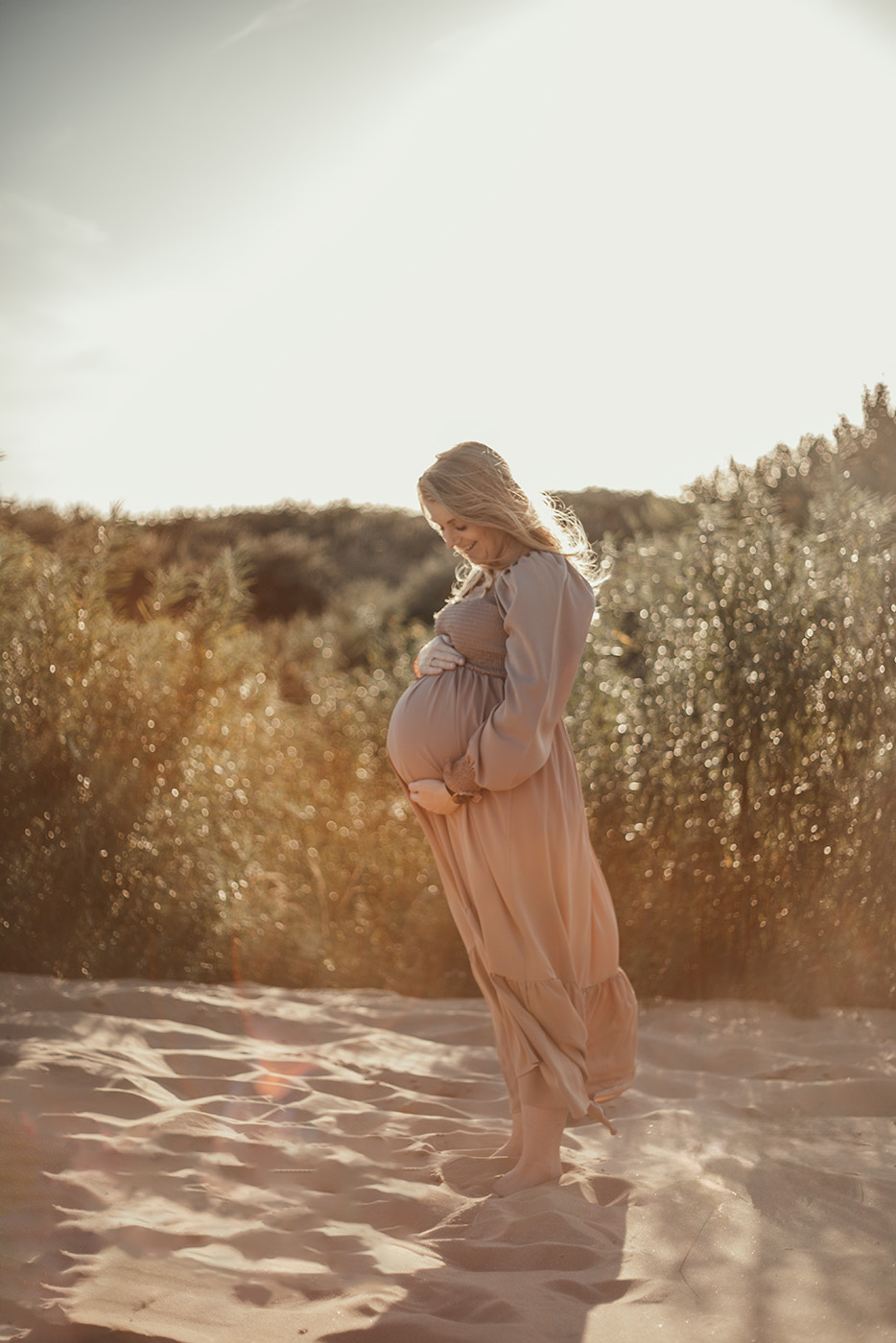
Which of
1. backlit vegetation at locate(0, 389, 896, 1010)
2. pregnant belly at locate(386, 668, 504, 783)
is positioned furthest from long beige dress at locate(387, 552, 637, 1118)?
backlit vegetation at locate(0, 389, 896, 1010)

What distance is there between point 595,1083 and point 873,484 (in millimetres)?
3262

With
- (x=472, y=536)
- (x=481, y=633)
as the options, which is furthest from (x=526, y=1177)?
(x=472, y=536)

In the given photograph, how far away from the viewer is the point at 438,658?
3.00 metres

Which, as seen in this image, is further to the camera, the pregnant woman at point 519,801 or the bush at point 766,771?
the bush at point 766,771

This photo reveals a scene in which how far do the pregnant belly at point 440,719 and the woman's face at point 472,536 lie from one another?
326 millimetres

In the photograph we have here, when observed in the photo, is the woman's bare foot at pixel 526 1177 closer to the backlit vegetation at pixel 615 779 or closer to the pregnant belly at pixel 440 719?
the pregnant belly at pixel 440 719

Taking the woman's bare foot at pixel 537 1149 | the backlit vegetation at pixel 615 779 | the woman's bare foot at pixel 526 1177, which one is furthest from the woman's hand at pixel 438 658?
the backlit vegetation at pixel 615 779

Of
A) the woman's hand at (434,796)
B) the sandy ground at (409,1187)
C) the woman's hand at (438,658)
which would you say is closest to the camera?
the sandy ground at (409,1187)

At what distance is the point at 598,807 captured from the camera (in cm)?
539

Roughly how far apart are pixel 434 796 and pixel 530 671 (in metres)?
0.44

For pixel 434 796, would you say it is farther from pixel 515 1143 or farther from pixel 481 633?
pixel 515 1143

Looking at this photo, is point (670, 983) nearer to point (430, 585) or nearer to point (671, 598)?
point (671, 598)

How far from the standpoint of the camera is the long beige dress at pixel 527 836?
2.77m

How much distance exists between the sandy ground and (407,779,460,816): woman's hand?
99cm
